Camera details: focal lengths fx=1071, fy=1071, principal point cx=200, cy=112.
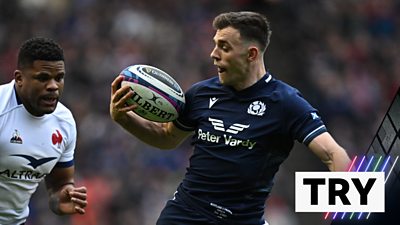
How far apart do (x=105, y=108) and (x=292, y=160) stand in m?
2.80

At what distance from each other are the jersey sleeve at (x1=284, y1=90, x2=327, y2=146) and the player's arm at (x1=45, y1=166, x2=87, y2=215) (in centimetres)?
146

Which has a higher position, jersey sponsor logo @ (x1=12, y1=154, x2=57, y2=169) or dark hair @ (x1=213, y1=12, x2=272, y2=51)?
dark hair @ (x1=213, y1=12, x2=272, y2=51)

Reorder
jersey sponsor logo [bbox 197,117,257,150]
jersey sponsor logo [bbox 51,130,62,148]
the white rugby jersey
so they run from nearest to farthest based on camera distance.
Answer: jersey sponsor logo [bbox 197,117,257,150] < the white rugby jersey < jersey sponsor logo [bbox 51,130,62,148]

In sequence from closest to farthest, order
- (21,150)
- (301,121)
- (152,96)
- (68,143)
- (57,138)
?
(301,121)
(21,150)
(152,96)
(57,138)
(68,143)

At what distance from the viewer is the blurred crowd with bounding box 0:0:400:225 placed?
47.3 ft

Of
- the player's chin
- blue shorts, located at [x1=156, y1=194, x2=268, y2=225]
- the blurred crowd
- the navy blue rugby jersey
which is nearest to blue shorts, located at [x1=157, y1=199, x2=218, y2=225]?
blue shorts, located at [x1=156, y1=194, x2=268, y2=225]

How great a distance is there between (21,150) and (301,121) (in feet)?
6.07

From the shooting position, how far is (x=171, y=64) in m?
16.3

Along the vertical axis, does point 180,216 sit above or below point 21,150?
below

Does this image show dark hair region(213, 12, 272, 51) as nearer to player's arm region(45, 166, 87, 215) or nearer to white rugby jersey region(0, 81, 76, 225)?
white rugby jersey region(0, 81, 76, 225)

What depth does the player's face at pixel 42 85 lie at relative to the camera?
7.05 metres

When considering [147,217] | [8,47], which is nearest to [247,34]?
[147,217]

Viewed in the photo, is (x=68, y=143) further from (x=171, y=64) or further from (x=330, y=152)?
(x=171, y=64)

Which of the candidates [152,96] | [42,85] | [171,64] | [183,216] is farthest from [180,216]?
[171,64]
